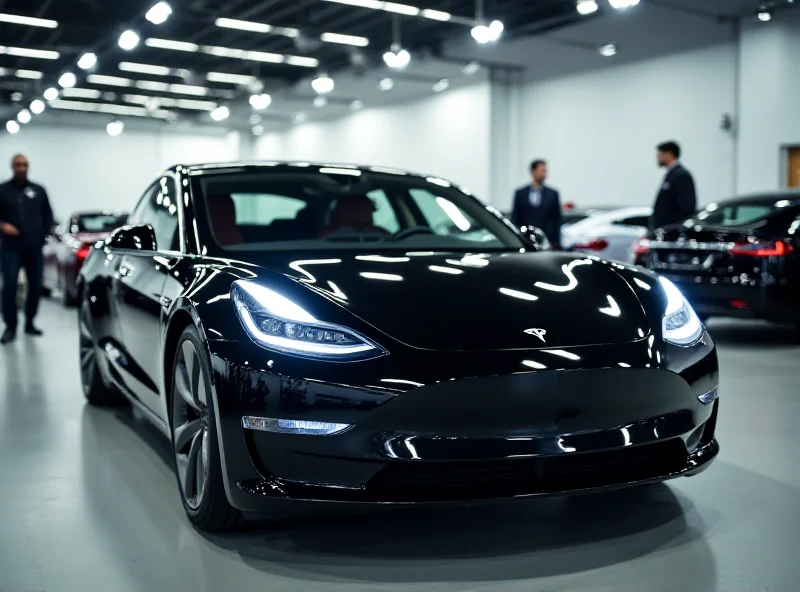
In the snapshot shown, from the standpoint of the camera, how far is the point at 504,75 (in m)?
21.6

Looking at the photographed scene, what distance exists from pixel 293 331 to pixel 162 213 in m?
1.62

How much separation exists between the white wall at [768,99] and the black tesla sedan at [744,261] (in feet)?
27.3

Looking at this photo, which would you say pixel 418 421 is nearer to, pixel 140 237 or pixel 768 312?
pixel 140 237

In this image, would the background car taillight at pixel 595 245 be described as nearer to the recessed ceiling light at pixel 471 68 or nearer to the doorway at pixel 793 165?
the doorway at pixel 793 165

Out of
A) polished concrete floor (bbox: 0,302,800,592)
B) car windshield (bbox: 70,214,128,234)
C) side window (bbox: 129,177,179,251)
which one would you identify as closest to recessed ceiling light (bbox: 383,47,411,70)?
car windshield (bbox: 70,214,128,234)

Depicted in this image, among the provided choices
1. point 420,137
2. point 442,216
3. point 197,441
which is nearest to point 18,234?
point 442,216

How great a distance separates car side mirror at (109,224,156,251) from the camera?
3809 millimetres

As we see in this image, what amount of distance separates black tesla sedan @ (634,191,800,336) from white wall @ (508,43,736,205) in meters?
9.38

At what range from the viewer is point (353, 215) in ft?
12.7

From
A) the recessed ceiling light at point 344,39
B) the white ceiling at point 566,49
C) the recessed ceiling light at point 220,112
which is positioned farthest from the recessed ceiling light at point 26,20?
the recessed ceiling light at point 220,112

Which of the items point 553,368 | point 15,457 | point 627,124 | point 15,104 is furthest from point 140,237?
point 15,104

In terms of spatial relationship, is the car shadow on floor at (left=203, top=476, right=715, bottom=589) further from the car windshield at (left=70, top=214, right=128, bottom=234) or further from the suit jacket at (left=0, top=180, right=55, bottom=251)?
the car windshield at (left=70, top=214, right=128, bottom=234)

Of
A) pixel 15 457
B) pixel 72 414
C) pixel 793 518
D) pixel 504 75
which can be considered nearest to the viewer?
pixel 793 518

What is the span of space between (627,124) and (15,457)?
647 inches
